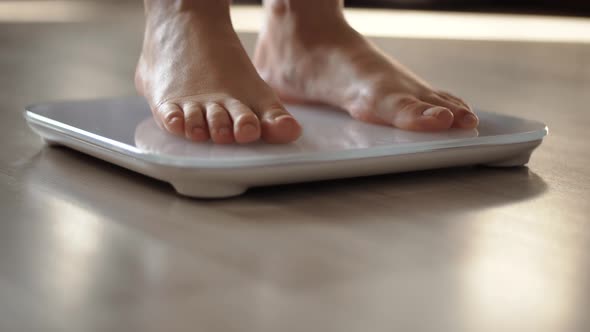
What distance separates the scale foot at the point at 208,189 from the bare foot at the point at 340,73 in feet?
0.85

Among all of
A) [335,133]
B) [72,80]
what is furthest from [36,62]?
[335,133]

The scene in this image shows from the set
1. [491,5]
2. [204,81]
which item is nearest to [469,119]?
[204,81]

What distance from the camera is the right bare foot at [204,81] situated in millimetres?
925

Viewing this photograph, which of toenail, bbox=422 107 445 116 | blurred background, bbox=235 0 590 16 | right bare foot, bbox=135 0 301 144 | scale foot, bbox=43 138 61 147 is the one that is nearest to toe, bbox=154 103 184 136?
right bare foot, bbox=135 0 301 144

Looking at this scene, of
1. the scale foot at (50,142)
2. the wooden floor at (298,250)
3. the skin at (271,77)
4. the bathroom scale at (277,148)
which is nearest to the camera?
the wooden floor at (298,250)

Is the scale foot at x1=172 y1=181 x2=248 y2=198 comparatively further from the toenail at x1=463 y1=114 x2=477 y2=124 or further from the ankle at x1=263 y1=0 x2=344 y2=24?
the ankle at x1=263 y1=0 x2=344 y2=24

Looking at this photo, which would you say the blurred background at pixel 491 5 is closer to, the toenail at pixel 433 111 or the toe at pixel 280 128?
the toenail at pixel 433 111

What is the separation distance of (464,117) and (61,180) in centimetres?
48

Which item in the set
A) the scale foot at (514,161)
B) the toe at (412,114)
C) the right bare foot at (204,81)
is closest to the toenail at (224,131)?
the right bare foot at (204,81)

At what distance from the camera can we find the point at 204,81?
3.43 ft

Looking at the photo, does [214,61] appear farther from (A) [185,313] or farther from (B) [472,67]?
(B) [472,67]

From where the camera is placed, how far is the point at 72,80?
72.1 inches

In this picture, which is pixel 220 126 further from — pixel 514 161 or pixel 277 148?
pixel 514 161

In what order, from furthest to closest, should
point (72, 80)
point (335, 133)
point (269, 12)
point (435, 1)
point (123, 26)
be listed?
point (435, 1) < point (123, 26) < point (72, 80) < point (269, 12) < point (335, 133)
